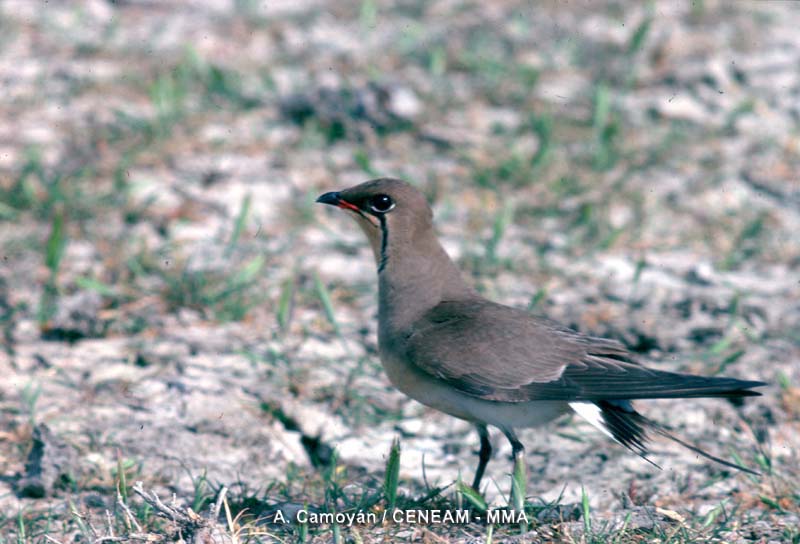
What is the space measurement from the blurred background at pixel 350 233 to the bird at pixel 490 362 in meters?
0.29

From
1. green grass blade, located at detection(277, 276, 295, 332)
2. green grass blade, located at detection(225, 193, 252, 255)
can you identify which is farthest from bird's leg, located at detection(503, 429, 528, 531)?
green grass blade, located at detection(225, 193, 252, 255)

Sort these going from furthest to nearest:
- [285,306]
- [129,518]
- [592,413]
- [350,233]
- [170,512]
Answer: [350,233] < [285,306] < [592,413] < [129,518] < [170,512]

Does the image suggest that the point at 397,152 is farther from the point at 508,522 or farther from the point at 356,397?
the point at 508,522

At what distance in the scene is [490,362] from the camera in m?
3.77

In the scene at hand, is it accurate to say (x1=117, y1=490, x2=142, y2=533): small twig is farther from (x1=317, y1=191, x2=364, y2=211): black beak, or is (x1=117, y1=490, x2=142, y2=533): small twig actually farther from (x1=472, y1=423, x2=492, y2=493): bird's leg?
(x1=317, y1=191, x2=364, y2=211): black beak

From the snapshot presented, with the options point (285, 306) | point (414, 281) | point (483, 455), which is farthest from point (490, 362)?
point (285, 306)

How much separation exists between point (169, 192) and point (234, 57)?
1.82 m

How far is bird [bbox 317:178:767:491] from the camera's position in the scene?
3.62 m

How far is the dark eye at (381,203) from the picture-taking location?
166 inches

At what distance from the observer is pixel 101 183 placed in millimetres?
6062

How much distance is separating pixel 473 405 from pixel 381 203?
0.92m

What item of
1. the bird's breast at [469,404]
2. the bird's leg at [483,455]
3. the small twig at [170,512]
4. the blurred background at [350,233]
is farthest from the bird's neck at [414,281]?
the small twig at [170,512]

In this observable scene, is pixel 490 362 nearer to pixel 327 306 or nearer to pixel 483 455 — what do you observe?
pixel 483 455

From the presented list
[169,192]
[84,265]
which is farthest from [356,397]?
[169,192]
